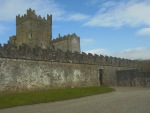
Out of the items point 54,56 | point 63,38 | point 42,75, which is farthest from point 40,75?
point 63,38

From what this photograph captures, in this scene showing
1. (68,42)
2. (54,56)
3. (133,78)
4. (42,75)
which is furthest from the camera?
A: (68,42)

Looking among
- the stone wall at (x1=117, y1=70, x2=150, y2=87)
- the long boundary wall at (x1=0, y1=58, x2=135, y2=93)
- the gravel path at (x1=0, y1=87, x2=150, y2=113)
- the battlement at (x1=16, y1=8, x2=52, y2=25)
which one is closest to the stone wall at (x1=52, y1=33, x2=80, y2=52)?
the battlement at (x1=16, y1=8, x2=52, y2=25)

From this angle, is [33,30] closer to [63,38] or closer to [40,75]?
[63,38]

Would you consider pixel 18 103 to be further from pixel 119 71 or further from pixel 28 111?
pixel 119 71

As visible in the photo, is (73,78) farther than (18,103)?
Yes

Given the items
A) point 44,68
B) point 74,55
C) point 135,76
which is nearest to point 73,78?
point 74,55

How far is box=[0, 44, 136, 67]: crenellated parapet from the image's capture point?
73.6 feet

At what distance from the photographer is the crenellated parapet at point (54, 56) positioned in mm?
22438

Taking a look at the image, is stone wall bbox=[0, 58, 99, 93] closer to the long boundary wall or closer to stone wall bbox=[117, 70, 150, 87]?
the long boundary wall

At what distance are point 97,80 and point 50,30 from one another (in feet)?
82.4

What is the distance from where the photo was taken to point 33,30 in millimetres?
51125

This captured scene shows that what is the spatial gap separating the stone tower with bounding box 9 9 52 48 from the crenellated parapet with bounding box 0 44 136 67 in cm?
1939

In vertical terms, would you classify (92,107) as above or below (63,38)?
below

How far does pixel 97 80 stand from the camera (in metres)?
32.8
